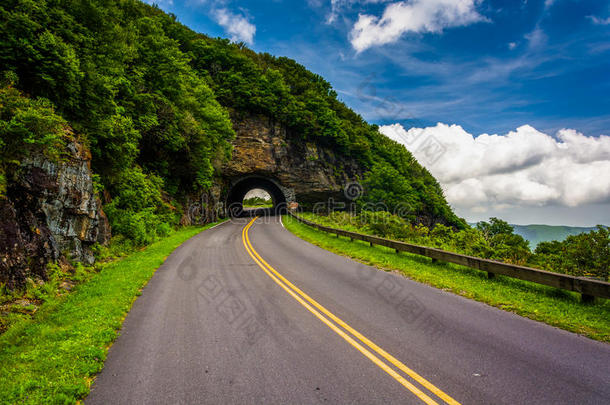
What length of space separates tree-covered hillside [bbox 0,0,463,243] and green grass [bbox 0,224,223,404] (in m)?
4.14

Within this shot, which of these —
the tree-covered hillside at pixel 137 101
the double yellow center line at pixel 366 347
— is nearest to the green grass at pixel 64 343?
the double yellow center line at pixel 366 347

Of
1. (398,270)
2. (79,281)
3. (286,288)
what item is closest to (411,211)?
(398,270)

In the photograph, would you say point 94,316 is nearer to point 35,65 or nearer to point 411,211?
point 35,65

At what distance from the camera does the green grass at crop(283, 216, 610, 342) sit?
5.43 meters

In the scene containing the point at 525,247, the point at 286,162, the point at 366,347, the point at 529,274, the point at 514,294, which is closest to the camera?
the point at 366,347

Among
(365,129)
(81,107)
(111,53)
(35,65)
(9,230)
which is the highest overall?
(365,129)

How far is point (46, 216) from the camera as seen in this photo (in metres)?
8.60

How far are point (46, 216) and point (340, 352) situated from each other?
33.2 ft

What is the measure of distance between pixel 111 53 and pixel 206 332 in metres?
14.9

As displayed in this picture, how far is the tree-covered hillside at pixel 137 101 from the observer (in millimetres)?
9258

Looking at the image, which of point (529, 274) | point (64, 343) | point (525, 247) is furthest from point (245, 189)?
point (529, 274)

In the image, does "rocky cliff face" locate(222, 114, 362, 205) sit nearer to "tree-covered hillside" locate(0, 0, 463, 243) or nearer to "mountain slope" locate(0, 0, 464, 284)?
"mountain slope" locate(0, 0, 464, 284)

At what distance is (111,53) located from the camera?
13.2 m

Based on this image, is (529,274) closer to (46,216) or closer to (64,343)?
(64,343)
